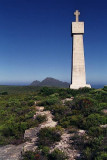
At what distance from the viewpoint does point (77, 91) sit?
18.4 m

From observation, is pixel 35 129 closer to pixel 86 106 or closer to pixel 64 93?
pixel 86 106

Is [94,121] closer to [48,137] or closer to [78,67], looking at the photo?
[48,137]

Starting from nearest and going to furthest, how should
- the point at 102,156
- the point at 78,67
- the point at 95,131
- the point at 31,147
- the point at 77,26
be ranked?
the point at 102,156
the point at 31,147
the point at 95,131
the point at 78,67
the point at 77,26

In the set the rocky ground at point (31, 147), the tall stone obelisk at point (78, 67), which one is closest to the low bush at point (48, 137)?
the rocky ground at point (31, 147)

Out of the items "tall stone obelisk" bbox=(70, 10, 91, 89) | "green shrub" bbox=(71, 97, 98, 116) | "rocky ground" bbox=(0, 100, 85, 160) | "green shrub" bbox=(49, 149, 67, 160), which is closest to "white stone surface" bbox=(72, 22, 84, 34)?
"tall stone obelisk" bbox=(70, 10, 91, 89)

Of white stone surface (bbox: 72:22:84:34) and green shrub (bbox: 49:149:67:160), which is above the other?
white stone surface (bbox: 72:22:84:34)

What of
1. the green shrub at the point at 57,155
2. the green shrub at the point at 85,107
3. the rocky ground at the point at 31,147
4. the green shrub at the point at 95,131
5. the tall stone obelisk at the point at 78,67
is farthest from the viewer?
the tall stone obelisk at the point at 78,67

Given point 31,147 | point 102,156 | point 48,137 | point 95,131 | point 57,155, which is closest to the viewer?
point 102,156

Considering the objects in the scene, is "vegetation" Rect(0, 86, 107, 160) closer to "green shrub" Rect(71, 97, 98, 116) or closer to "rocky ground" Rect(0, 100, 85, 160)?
"green shrub" Rect(71, 97, 98, 116)

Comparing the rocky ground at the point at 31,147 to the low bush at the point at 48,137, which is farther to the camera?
the low bush at the point at 48,137

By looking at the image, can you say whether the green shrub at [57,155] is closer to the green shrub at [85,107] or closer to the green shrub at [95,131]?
the green shrub at [95,131]

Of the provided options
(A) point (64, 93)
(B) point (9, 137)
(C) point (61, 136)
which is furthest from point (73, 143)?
(A) point (64, 93)

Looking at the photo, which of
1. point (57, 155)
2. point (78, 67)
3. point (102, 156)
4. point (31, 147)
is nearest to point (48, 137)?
point (31, 147)

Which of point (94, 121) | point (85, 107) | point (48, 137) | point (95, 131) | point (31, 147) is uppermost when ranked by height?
point (85, 107)
